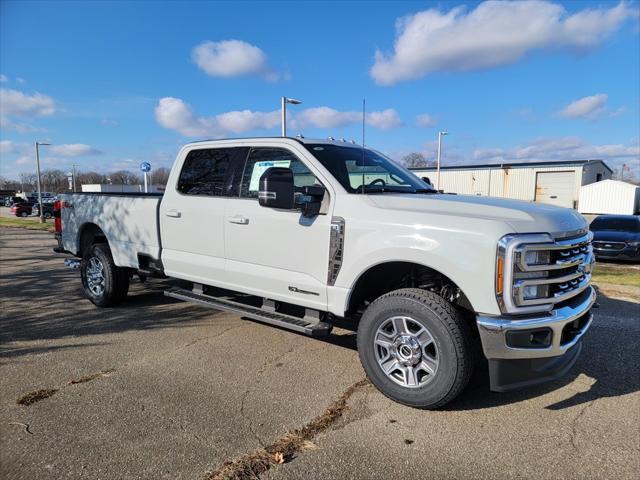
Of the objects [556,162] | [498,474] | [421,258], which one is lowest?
[498,474]

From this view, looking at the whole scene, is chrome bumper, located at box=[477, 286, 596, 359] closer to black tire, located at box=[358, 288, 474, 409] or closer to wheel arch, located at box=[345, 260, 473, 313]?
black tire, located at box=[358, 288, 474, 409]

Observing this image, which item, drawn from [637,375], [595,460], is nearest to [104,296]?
[595,460]

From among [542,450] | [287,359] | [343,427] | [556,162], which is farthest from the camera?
[556,162]

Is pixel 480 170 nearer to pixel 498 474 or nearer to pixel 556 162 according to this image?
pixel 556 162

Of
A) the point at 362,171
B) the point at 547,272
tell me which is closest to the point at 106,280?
the point at 362,171

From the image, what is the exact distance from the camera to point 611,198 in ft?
130

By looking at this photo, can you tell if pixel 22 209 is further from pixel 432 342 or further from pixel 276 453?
pixel 432 342

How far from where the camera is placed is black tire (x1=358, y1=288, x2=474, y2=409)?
133 inches

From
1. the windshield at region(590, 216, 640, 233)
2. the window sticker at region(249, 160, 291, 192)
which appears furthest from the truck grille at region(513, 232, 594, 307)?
the windshield at region(590, 216, 640, 233)

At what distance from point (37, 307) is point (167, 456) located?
4.72 metres

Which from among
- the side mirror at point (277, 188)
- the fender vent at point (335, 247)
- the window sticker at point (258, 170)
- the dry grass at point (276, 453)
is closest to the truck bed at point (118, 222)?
the window sticker at point (258, 170)

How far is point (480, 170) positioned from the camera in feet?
151

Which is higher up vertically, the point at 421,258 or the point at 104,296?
the point at 421,258

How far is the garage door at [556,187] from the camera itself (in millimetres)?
42156
